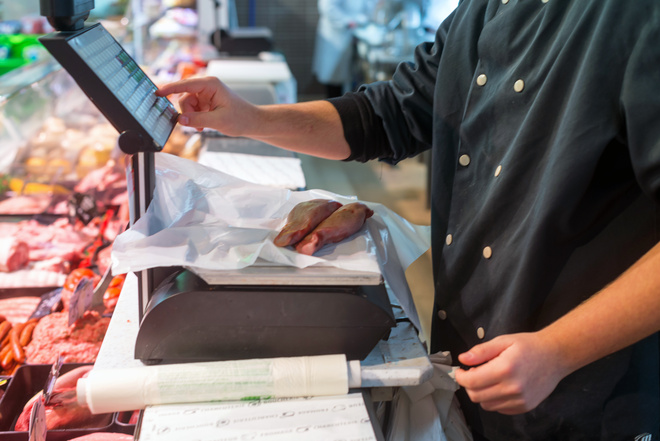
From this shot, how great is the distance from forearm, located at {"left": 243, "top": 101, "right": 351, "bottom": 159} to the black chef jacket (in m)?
0.28

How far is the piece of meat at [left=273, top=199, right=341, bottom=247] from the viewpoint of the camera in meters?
1.07

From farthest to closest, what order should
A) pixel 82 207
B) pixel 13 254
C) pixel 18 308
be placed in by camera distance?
pixel 82 207, pixel 13 254, pixel 18 308

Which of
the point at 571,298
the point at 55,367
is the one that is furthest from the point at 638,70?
the point at 55,367

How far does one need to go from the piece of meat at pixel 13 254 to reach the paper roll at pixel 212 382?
1273 mm

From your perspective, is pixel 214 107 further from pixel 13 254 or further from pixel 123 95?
pixel 13 254

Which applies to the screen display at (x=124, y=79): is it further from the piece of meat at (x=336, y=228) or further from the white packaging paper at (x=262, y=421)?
the white packaging paper at (x=262, y=421)

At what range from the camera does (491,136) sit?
126 cm

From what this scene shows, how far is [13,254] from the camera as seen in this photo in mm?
2082

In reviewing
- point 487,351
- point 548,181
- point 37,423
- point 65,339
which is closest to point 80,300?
point 65,339

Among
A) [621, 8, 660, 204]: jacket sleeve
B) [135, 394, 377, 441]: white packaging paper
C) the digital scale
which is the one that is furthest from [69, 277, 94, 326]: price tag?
[621, 8, 660, 204]: jacket sleeve

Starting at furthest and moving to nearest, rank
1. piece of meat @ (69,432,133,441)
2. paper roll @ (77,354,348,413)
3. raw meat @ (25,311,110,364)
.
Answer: raw meat @ (25,311,110,364), piece of meat @ (69,432,133,441), paper roll @ (77,354,348,413)

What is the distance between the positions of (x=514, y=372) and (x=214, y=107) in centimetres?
91

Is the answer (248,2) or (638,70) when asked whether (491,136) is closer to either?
(638,70)

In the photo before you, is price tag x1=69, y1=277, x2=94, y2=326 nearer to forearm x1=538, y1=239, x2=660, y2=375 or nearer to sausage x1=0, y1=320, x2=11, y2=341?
sausage x1=0, y1=320, x2=11, y2=341
